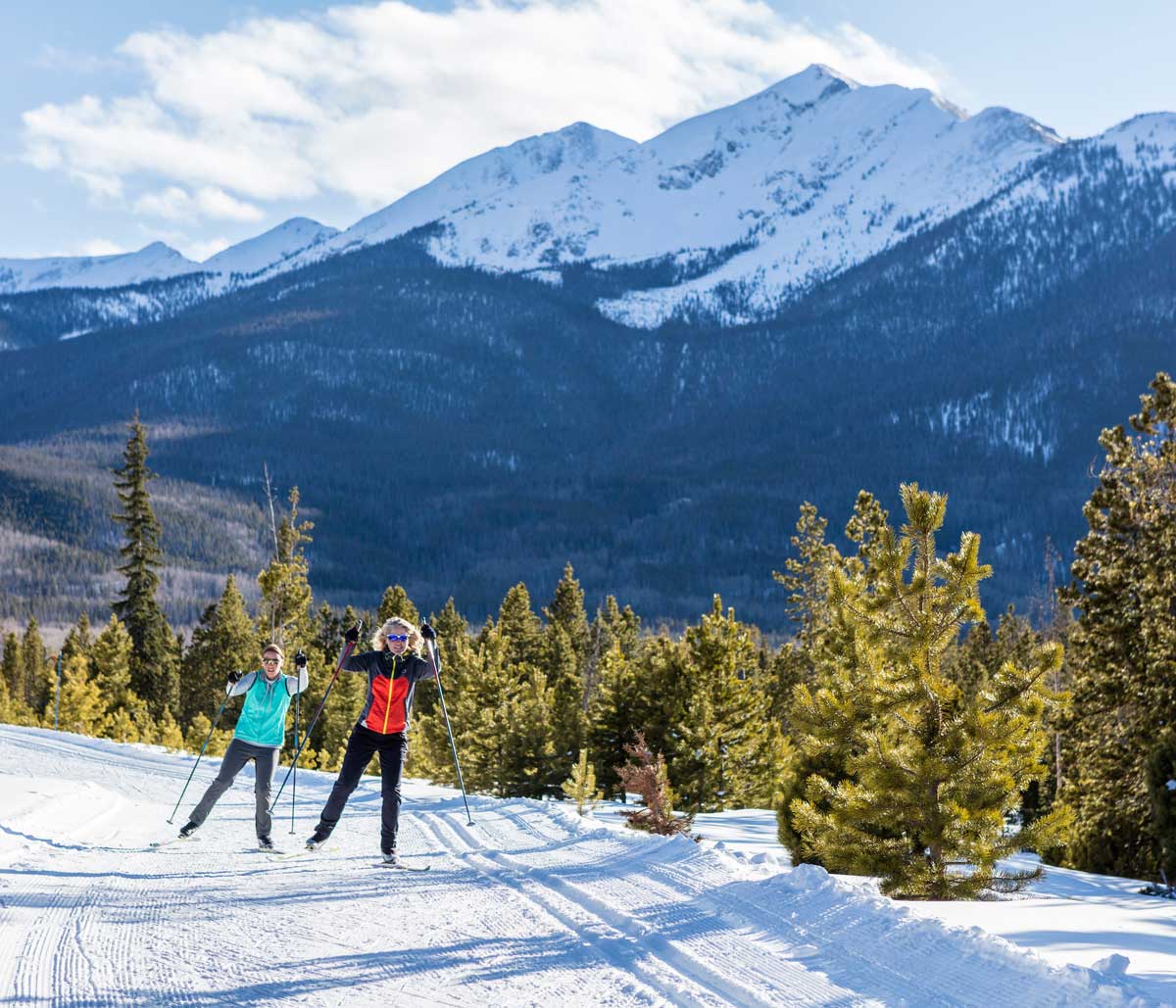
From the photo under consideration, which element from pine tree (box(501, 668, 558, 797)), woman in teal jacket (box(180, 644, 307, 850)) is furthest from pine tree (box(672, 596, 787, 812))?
woman in teal jacket (box(180, 644, 307, 850))

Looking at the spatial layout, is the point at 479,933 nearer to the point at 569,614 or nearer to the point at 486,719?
the point at 486,719

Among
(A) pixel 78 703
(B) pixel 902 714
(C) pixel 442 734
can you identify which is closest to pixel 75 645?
(A) pixel 78 703

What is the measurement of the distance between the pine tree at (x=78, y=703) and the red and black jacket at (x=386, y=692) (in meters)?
37.1

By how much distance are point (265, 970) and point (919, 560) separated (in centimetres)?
765

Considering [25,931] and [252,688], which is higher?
[252,688]

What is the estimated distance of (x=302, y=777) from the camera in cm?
2033

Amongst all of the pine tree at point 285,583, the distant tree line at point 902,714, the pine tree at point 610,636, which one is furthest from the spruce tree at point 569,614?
the pine tree at point 285,583

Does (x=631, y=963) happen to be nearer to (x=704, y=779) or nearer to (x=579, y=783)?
(x=579, y=783)

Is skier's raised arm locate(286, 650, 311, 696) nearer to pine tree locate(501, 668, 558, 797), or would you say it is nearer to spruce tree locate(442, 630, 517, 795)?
pine tree locate(501, 668, 558, 797)

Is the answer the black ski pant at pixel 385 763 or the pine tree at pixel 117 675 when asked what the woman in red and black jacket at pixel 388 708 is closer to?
the black ski pant at pixel 385 763

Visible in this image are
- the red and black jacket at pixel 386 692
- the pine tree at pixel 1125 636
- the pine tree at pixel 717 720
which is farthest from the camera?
the pine tree at pixel 717 720

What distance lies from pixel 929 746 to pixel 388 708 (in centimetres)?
535

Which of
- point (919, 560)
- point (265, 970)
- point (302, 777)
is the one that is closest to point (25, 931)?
point (265, 970)

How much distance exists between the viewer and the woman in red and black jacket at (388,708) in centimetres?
893
